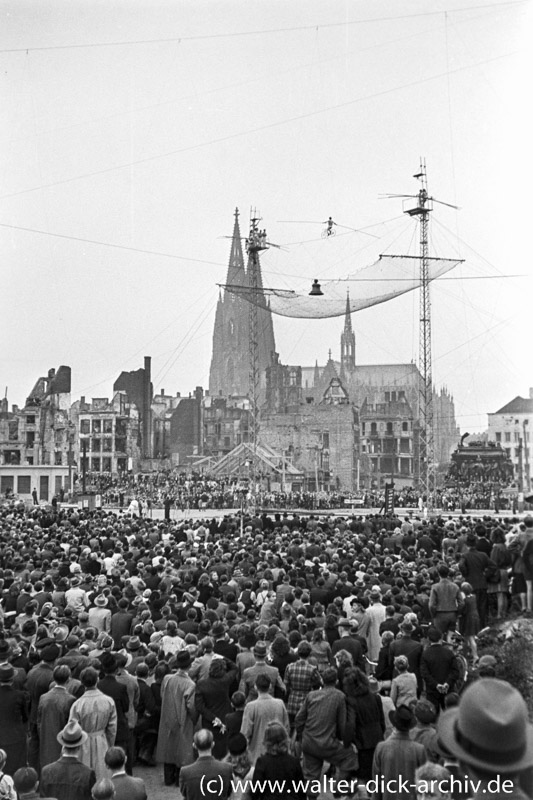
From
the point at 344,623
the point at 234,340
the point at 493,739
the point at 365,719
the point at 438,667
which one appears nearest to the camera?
the point at 493,739

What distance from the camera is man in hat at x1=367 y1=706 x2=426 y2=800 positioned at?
185 inches

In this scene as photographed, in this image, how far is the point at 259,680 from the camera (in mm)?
5656

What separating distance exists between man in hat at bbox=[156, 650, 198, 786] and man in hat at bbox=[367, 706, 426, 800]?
2343mm

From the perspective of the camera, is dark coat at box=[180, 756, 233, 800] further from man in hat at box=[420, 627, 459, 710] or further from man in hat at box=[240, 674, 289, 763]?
man in hat at box=[420, 627, 459, 710]

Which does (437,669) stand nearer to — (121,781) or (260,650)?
(260,650)

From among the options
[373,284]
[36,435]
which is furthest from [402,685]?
[36,435]

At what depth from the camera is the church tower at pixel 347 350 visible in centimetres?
11207

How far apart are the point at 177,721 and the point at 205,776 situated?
2.13 metres

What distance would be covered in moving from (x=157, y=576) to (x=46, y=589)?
1.67 m

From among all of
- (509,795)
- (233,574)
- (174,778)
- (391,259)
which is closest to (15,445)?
(391,259)

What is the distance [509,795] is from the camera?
2197mm

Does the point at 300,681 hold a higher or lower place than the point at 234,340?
lower

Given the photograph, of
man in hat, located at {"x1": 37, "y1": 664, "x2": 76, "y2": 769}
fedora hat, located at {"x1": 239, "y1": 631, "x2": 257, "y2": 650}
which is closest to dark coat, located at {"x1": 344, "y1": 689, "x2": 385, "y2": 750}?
fedora hat, located at {"x1": 239, "y1": 631, "x2": 257, "y2": 650}

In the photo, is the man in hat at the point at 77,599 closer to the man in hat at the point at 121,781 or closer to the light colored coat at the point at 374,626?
the light colored coat at the point at 374,626
